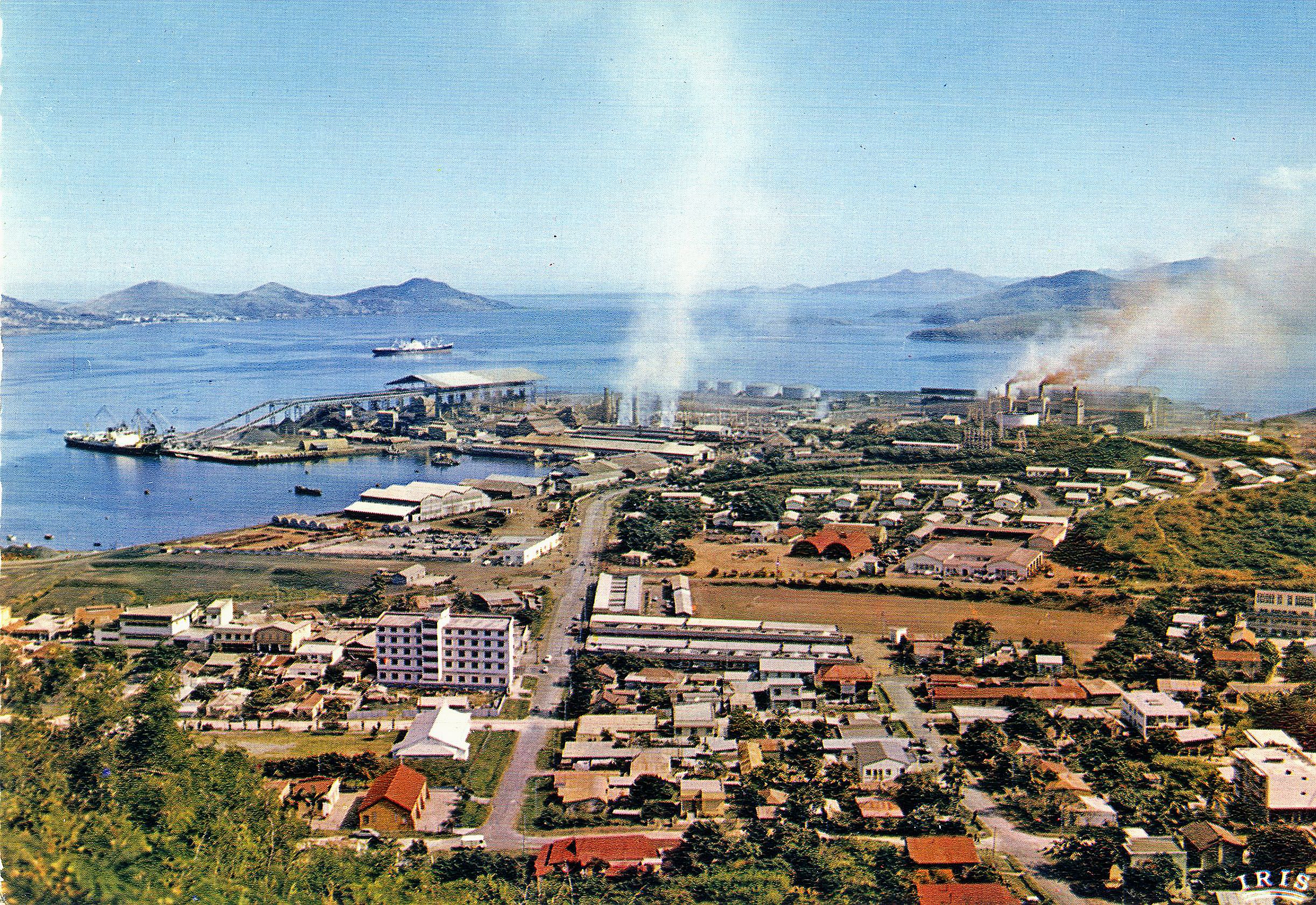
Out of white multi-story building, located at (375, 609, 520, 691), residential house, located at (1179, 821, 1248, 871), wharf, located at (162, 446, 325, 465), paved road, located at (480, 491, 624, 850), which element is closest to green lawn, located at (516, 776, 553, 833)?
paved road, located at (480, 491, 624, 850)

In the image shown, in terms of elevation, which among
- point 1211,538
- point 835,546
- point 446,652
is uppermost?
point 1211,538

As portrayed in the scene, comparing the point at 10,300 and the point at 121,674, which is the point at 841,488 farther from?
the point at 10,300

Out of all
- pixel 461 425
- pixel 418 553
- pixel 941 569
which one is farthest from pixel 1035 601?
pixel 461 425

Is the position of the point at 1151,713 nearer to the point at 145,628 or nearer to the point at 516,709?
the point at 516,709

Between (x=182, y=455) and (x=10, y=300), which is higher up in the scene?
(x=10, y=300)

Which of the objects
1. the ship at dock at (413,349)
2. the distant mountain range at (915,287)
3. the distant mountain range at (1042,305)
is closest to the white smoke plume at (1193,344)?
the distant mountain range at (1042,305)

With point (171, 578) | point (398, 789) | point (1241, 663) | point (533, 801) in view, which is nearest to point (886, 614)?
point (1241, 663)
